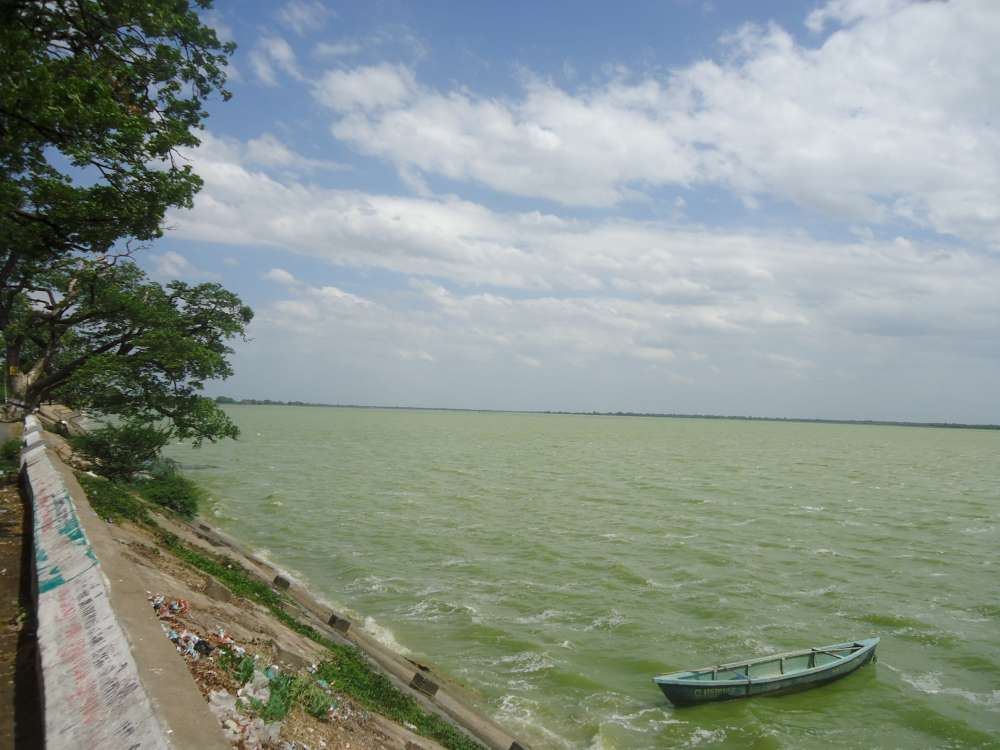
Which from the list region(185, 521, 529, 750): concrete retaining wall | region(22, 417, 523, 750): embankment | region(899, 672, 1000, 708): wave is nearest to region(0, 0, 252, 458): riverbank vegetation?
region(22, 417, 523, 750): embankment

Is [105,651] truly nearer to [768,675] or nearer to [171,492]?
[768,675]

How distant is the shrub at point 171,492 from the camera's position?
76.3ft

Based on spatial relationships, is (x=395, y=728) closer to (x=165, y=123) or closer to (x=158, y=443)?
(x=165, y=123)

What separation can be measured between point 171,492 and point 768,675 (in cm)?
2224

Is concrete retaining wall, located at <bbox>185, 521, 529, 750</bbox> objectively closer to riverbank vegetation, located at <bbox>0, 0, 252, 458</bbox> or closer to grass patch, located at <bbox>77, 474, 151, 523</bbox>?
grass patch, located at <bbox>77, 474, 151, 523</bbox>

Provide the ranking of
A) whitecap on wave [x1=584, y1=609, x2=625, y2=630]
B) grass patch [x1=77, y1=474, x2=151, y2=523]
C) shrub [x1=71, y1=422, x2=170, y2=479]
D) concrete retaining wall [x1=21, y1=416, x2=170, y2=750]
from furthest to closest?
shrub [x1=71, y1=422, x2=170, y2=479]
whitecap on wave [x1=584, y1=609, x2=625, y2=630]
grass patch [x1=77, y1=474, x2=151, y2=523]
concrete retaining wall [x1=21, y1=416, x2=170, y2=750]

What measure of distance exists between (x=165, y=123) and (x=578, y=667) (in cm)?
Answer: 1592

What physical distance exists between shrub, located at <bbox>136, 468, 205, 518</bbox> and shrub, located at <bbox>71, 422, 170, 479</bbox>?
102 cm

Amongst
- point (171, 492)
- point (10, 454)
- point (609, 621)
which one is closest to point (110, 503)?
point (10, 454)

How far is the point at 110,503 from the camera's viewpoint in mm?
14617

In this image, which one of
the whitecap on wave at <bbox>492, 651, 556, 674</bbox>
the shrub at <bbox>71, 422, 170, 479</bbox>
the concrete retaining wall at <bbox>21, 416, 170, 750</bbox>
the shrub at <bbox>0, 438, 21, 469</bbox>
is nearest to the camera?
the concrete retaining wall at <bbox>21, 416, 170, 750</bbox>

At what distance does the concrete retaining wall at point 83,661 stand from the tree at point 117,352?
1676 cm

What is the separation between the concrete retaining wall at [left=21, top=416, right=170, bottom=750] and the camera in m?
4.36

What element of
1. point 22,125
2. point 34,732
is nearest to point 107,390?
point 22,125
